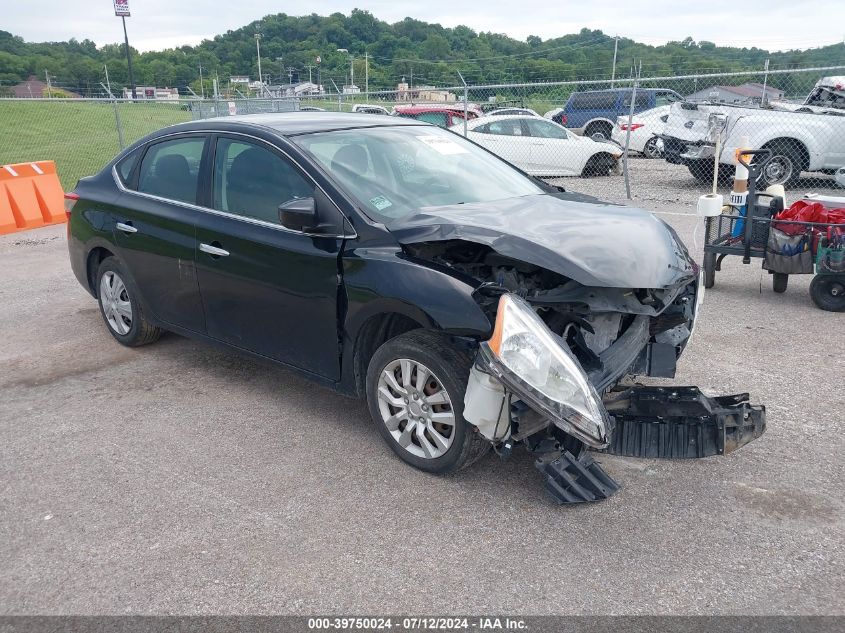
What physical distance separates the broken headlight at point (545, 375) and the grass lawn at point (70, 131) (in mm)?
15265

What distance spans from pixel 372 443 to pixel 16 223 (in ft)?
31.3

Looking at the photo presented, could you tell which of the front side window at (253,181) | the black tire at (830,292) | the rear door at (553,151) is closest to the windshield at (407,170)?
the front side window at (253,181)

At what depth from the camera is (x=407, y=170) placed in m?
4.40

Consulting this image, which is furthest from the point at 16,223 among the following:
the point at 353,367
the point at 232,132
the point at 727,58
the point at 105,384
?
the point at 727,58

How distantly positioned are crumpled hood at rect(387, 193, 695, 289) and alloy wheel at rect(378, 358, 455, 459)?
0.64m

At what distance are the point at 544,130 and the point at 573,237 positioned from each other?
42.1 feet

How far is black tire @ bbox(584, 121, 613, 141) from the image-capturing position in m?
21.9

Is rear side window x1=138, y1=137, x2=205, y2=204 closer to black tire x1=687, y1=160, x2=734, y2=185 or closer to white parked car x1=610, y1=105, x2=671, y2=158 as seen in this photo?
black tire x1=687, y1=160, x2=734, y2=185

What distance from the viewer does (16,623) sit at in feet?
8.93

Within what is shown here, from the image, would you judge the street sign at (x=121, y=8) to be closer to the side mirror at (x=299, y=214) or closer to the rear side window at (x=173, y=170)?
the rear side window at (x=173, y=170)

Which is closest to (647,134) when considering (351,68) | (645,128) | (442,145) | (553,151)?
(645,128)

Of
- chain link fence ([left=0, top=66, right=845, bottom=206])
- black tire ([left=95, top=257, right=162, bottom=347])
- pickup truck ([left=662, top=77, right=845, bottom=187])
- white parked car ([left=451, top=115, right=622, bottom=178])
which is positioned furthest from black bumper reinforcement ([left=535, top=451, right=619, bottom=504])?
white parked car ([left=451, top=115, right=622, bottom=178])

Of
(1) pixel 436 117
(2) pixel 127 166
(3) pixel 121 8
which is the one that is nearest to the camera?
(2) pixel 127 166

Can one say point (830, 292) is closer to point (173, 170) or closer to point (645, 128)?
point (173, 170)
